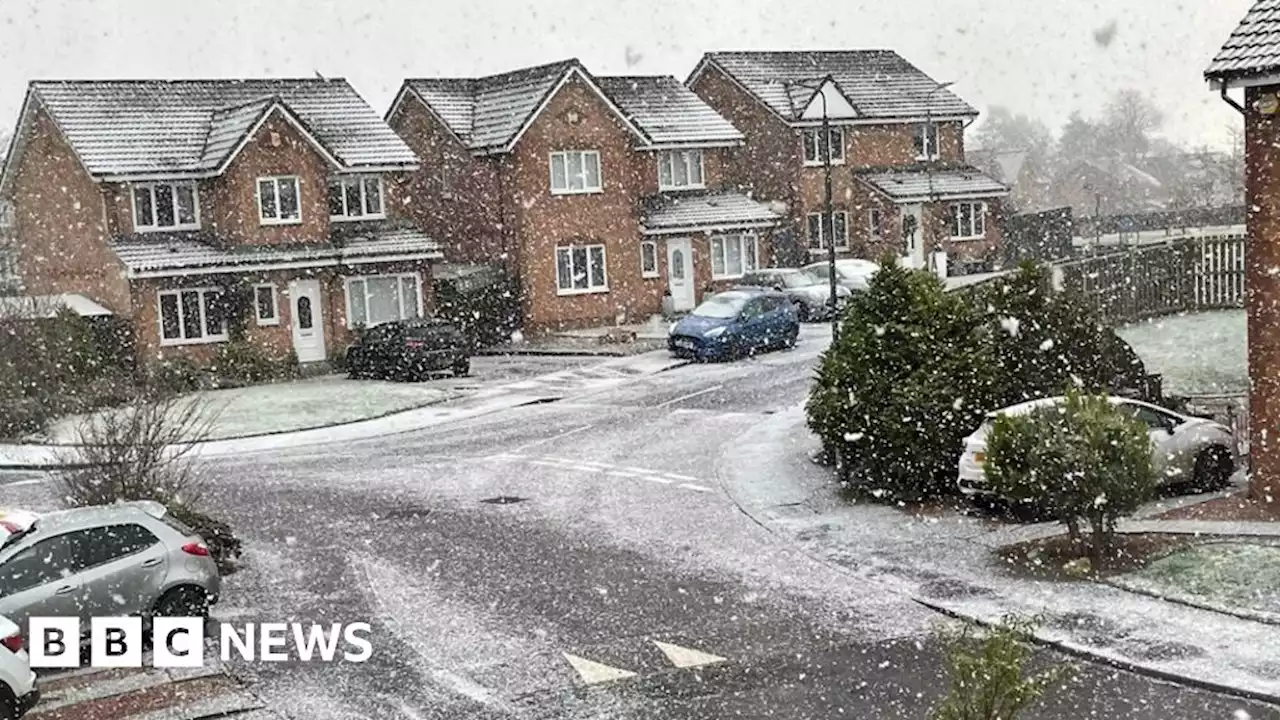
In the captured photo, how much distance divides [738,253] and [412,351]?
15200mm

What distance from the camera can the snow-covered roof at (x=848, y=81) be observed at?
Result: 2221 inches

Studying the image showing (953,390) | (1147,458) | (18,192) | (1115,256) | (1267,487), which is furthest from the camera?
(18,192)

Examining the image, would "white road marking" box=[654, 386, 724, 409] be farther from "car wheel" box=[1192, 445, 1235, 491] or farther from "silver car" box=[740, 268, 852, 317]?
"car wheel" box=[1192, 445, 1235, 491]

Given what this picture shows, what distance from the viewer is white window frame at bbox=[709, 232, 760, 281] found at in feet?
161

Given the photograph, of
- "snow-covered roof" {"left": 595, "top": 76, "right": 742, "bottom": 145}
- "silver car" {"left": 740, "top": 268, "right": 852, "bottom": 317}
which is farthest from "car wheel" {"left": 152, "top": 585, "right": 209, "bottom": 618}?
"snow-covered roof" {"left": 595, "top": 76, "right": 742, "bottom": 145}

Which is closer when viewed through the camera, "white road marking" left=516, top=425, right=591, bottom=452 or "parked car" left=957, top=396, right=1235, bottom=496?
"parked car" left=957, top=396, right=1235, bottom=496

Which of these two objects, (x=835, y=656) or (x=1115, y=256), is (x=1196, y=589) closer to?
(x=835, y=656)

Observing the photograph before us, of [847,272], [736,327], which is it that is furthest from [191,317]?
[847,272]

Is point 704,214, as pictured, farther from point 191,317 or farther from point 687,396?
point 191,317

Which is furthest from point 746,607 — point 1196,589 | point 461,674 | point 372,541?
point 372,541

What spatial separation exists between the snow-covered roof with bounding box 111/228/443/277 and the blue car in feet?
26.7

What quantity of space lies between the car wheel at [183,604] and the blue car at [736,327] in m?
22.6

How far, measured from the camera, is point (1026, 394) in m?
22.1

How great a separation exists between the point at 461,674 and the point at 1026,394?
1110cm
